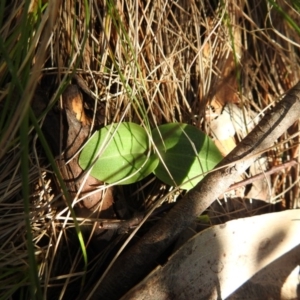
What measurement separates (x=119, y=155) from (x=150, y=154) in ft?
0.22

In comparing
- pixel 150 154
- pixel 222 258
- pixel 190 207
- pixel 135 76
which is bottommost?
pixel 222 258

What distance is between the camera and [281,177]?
4.26 feet

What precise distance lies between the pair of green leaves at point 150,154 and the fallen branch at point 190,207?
0.15 ft

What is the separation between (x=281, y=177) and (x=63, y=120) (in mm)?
540

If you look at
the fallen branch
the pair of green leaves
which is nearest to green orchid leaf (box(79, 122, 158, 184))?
the pair of green leaves

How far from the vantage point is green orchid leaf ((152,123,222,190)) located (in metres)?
1.13

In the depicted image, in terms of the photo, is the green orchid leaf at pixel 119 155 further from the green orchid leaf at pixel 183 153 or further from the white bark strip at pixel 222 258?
the white bark strip at pixel 222 258

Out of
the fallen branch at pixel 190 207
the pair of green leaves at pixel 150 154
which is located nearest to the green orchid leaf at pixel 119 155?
the pair of green leaves at pixel 150 154

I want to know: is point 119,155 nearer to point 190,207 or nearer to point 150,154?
point 150,154

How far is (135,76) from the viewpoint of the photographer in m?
1.14

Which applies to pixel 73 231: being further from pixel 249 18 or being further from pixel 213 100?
pixel 249 18

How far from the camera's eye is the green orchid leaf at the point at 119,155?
1.09 m

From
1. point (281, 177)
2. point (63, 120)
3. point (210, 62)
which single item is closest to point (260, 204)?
point (281, 177)

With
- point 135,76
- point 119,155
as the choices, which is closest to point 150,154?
point 119,155
